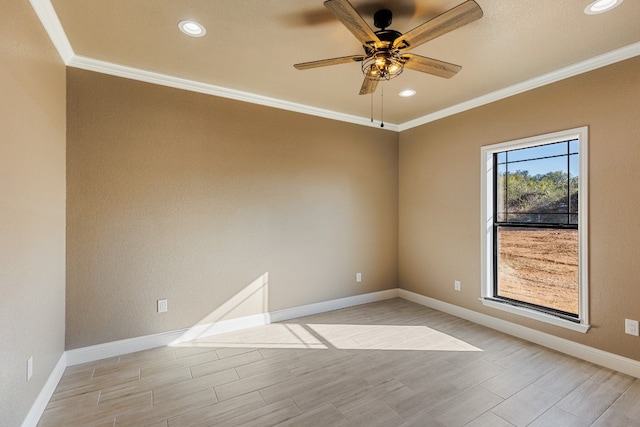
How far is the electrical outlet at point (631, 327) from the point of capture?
2.47 metres

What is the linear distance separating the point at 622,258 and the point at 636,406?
3.71ft

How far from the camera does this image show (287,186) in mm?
3799

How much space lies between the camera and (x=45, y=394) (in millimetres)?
2104

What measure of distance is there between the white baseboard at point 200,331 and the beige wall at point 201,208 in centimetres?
7

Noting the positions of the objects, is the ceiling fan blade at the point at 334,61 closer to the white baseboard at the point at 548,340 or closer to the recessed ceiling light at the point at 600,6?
the recessed ceiling light at the point at 600,6

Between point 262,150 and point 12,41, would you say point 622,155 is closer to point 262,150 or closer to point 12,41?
point 262,150

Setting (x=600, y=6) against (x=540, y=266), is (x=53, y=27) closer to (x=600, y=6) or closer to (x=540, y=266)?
(x=600, y=6)

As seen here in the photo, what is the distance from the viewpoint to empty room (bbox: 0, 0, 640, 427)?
199 centimetres

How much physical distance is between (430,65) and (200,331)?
3.33m

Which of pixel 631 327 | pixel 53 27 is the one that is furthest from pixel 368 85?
pixel 631 327

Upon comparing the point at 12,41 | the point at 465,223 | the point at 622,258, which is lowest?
the point at 622,258

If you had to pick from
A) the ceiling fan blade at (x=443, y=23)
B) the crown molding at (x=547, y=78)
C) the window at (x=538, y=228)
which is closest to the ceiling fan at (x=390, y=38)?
the ceiling fan blade at (x=443, y=23)

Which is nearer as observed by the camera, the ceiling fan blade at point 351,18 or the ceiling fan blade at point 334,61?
the ceiling fan blade at point 351,18

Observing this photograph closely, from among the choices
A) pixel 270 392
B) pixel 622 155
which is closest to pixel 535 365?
pixel 622 155
